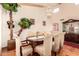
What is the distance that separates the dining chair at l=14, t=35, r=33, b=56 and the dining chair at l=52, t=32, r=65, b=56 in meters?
0.42

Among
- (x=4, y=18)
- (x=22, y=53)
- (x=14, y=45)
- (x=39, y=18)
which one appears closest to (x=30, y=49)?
(x=22, y=53)

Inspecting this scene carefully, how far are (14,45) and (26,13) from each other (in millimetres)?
592

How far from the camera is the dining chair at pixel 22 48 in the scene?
2023mm

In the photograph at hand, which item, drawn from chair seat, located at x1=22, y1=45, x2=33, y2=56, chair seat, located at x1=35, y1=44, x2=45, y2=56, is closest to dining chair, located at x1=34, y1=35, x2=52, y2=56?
chair seat, located at x1=35, y1=44, x2=45, y2=56

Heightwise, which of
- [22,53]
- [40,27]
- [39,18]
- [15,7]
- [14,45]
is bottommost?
[22,53]

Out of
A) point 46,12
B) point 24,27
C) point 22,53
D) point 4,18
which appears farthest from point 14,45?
point 46,12

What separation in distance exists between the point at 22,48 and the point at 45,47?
409mm

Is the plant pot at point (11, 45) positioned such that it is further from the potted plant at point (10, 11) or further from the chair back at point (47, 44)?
the chair back at point (47, 44)

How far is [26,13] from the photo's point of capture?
2027 mm

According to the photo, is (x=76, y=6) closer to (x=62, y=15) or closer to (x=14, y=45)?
(x=62, y=15)

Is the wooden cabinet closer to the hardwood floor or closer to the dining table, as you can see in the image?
the hardwood floor

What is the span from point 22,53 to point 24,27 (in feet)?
1.52

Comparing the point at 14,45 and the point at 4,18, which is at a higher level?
the point at 4,18

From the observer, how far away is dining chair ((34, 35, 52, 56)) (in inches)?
81.5
